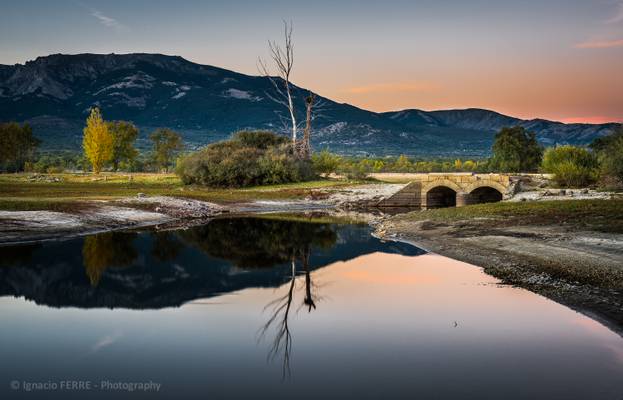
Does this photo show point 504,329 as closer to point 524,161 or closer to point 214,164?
point 214,164

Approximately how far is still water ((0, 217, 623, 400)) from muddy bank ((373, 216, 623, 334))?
850 millimetres

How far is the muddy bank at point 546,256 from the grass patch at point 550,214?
1.15 m

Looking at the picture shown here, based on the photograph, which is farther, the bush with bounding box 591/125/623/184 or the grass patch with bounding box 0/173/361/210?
the grass patch with bounding box 0/173/361/210

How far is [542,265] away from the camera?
2323cm

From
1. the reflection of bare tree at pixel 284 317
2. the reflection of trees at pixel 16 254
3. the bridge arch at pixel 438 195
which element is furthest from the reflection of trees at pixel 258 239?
the bridge arch at pixel 438 195

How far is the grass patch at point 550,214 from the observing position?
108ft

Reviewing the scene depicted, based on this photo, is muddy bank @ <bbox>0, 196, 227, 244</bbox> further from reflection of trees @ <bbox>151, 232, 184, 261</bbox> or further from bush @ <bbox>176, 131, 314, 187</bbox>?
bush @ <bbox>176, 131, 314, 187</bbox>

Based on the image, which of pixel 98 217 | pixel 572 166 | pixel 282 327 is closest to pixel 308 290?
pixel 282 327

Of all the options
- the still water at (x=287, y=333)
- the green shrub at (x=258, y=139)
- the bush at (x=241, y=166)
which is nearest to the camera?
the still water at (x=287, y=333)

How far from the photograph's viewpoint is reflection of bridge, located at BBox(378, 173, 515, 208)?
5863cm

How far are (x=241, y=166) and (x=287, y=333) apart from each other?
60478 millimetres

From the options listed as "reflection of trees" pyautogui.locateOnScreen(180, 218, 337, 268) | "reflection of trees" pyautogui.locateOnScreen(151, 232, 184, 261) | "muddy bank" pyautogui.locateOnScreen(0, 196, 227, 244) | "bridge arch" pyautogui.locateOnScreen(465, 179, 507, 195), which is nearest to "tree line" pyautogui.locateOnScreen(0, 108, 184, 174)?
"muddy bank" pyautogui.locateOnScreen(0, 196, 227, 244)

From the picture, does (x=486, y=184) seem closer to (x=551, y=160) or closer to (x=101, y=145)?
(x=551, y=160)

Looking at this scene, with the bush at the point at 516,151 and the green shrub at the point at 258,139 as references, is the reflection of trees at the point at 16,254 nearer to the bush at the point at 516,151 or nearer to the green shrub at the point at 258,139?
the green shrub at the point at 258,139
